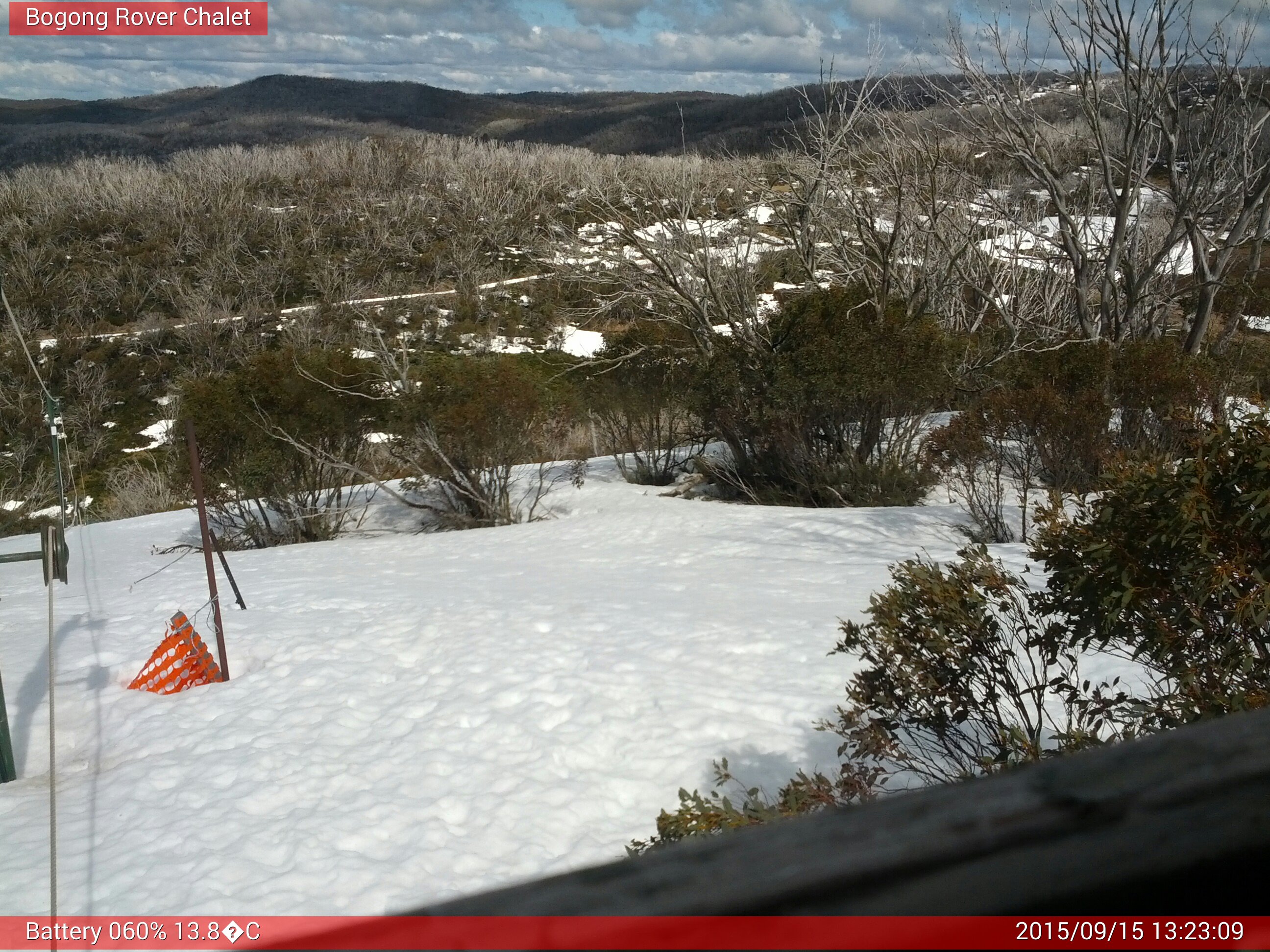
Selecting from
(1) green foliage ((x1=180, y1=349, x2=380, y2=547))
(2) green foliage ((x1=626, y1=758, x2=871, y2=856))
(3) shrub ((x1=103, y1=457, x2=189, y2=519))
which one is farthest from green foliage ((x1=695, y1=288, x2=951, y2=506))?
(2) green foliage ((x1=626, y1=758, x2=871, y2=856))

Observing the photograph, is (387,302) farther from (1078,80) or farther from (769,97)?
(769,97)

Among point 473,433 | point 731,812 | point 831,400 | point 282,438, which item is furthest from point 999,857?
point 282,438

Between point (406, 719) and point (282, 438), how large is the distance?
777 centimetres

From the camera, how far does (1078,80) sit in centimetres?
1165

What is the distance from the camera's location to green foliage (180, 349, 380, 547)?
12148mm

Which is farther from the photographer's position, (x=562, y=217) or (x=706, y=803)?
(x=562, y=217)

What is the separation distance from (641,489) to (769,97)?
82.3 m

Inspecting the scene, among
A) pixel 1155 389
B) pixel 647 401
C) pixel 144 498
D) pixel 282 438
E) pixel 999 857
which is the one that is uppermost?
pixel 999 857

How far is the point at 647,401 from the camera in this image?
1416 cm

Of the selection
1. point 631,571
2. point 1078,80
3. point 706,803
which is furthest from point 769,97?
point 706,803

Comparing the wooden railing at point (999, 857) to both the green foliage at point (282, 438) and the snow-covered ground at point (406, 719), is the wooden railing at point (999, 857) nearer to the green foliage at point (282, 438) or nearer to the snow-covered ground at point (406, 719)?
the snow-covered ground at point (406, 719)

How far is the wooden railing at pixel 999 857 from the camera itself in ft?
1.89

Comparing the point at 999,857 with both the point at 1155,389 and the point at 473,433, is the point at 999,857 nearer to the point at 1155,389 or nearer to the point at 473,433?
the point at 1155,389

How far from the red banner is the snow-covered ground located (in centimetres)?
341
